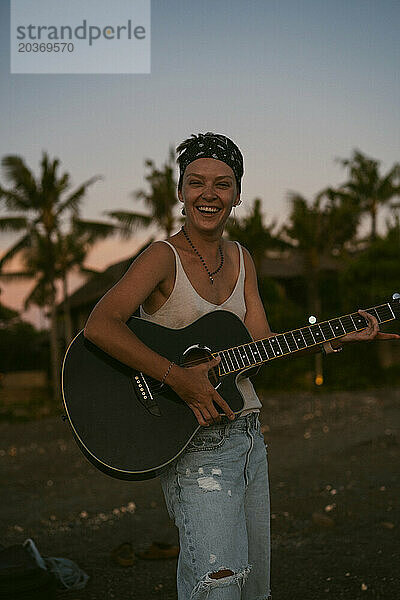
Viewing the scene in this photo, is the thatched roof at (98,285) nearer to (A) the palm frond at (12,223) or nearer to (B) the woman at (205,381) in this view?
(A) the palm frond at (12,223)

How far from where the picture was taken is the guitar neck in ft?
8.16

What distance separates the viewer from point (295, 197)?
22844 mm

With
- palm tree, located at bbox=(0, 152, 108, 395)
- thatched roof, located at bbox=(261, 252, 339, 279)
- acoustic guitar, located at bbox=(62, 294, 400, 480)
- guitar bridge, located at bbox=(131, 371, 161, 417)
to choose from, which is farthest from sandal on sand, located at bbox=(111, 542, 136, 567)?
thatched roof, located at bbox=(261, 252, 339, 279)

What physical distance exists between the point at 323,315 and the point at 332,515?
17.5 metres

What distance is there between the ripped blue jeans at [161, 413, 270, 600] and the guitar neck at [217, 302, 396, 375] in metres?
0.22

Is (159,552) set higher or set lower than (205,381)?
lower

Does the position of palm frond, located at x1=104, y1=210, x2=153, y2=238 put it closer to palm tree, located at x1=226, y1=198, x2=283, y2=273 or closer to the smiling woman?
palm tree, located at x1=226, y1=198, x2=283, y2=273

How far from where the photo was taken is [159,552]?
4.84 meters

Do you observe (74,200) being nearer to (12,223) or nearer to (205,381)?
(12,223)

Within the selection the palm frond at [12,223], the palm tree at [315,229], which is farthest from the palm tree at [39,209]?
the palm tree at [315,229]

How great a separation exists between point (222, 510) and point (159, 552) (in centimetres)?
292

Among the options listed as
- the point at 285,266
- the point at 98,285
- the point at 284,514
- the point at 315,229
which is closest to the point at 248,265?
the point at 284,514

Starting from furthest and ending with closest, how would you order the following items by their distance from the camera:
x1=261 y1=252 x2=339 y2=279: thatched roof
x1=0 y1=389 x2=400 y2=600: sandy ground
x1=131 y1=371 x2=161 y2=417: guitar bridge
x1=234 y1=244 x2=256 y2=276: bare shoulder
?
x1=261 y1=252 x2=339 y2=279: thatched roof → x1=0 y1=389 x2=400 y2=600: sandy ground → x1=234 y1=244 x2=256 y2=276: bare shoulder → x1=131 y1=371 x2=161 y2=417: guitar bridge

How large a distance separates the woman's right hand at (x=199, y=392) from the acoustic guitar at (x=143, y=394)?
0.22ft
